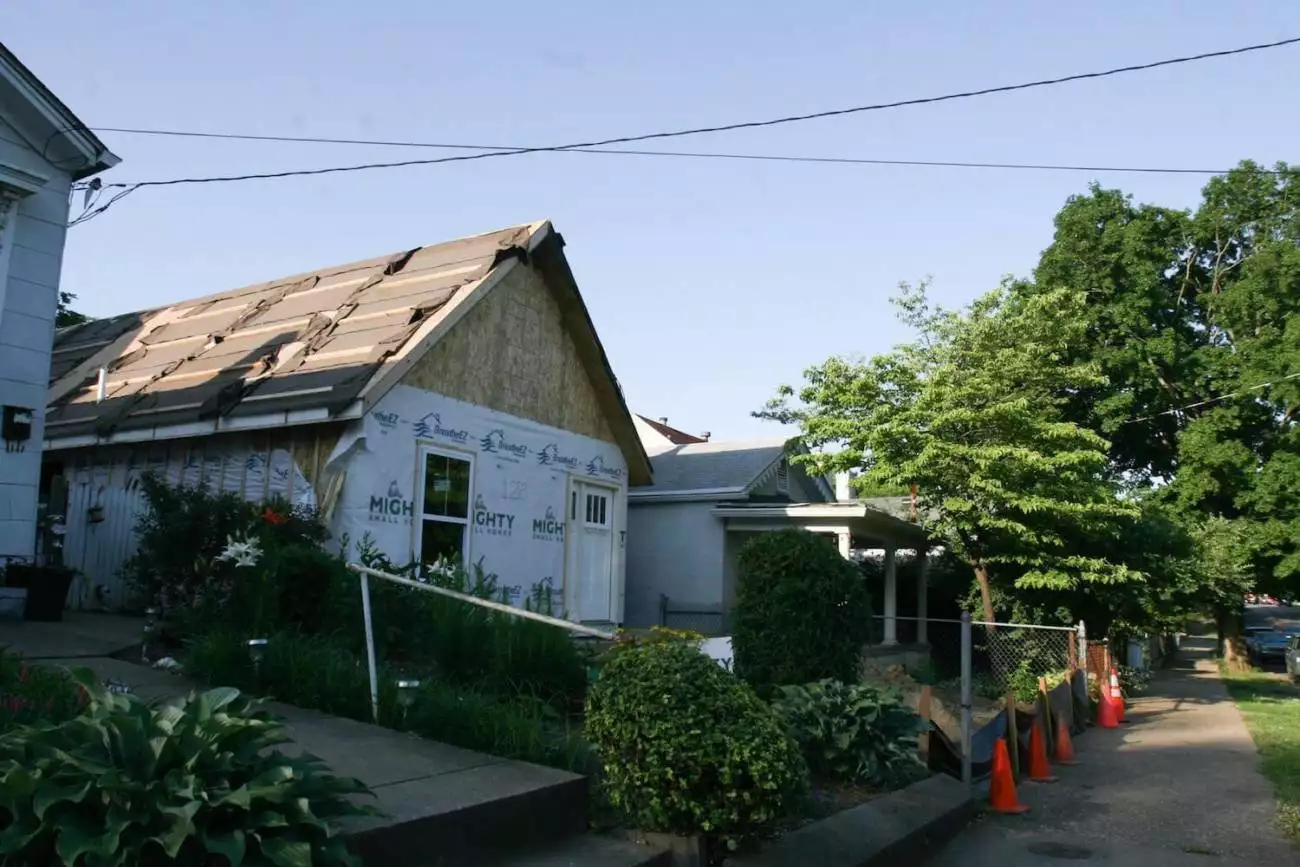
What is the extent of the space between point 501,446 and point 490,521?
3.21 feet

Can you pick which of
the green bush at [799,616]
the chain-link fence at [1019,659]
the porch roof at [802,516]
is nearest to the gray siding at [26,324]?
the green bush at [799,616]

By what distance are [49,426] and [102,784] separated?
11.2 metres

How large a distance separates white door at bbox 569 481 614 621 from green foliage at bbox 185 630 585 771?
7206 mm

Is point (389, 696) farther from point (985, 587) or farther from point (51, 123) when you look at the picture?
point (985, 587)

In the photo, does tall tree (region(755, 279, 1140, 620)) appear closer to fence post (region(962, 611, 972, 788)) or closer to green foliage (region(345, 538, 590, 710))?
fence post (region(962, 611, 972, 788))

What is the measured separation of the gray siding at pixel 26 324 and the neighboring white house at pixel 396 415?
2.11 meters

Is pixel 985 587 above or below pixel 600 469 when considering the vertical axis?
below

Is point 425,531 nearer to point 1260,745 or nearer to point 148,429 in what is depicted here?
point 148,429

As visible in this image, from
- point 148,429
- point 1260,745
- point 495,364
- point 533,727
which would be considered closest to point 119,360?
point 148,429

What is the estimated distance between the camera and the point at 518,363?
1404 cm

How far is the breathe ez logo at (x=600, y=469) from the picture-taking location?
1545 centimetres

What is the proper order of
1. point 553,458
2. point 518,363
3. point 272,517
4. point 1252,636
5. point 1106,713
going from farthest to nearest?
point 1252,636, point 1106,713, point 553,458, point 518,363, point 272,517

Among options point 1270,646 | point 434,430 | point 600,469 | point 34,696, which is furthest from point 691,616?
point 1270,646

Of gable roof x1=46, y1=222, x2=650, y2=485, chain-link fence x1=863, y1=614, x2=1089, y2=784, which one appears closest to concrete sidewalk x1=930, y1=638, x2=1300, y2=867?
chain-link fence x1=863, y1=614, x2=1089, y2=784
